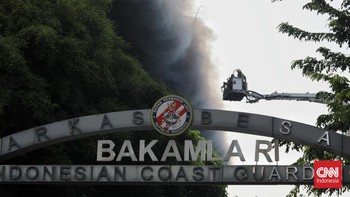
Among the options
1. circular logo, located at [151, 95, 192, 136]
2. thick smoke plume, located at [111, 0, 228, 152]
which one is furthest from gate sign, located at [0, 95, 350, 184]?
thick smoke plume, located at [111, 0, 228, 152]

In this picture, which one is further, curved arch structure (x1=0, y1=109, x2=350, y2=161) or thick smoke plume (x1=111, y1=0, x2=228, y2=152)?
thick smoke plume (x1=111, y1=0, x2=228, y2=152)

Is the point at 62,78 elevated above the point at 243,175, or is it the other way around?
the point at 62,78

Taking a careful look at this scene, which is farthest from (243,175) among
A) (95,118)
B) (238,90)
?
(238,90)

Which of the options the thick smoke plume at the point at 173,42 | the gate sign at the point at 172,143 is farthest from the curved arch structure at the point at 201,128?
the thick smoke plume at the point at 173,42

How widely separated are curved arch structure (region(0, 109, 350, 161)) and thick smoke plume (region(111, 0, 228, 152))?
45.7 m

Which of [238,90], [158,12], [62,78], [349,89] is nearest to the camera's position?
[349,89]

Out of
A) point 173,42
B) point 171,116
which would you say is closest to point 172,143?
point 171,116

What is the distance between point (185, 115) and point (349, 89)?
5.26m

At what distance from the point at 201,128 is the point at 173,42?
53.8 m

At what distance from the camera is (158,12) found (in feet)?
228

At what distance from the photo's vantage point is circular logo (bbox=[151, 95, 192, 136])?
64.3 ft

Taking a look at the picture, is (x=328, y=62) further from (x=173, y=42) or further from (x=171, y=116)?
(x=173, y=42)

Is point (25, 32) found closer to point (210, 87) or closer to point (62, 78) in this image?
point (62, 78)

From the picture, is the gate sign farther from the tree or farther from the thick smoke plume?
the thick smoke plume
